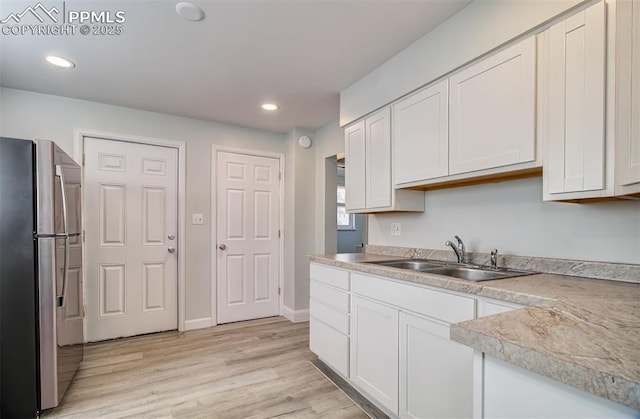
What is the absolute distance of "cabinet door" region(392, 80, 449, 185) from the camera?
188 centimetres

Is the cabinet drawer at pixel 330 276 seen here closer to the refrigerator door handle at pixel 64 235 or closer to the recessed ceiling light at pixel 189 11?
the refrigerator door handle at pixel 64 235

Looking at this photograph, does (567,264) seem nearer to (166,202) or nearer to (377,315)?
(377,315)

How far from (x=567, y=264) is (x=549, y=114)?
0.74 metres

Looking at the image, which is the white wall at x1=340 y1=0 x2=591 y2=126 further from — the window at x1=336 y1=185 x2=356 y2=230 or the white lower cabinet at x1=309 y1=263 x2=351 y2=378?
the window at x1=336 y1=185 x2=356 y2=230

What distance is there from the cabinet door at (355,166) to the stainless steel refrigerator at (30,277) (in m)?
2.09

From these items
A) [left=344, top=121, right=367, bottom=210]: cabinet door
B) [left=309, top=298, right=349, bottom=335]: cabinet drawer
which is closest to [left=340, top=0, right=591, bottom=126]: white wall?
[left=344, top=121, right=367, bottom=210]: cabinet door

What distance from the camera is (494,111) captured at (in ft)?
5.24

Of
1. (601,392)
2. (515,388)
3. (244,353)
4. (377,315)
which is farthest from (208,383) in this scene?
(601,392)

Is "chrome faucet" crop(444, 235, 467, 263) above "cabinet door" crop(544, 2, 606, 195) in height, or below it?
below

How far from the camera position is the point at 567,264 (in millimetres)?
1516

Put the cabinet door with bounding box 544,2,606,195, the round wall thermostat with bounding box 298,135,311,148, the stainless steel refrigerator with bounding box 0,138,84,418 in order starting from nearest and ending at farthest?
1. the cabinet door with bounding box 544,2,606,195
2. the stainless steel refrigerator with bounding box 0,138,84,418
3. the round wall thermostat with bounding box 298,135,311,148

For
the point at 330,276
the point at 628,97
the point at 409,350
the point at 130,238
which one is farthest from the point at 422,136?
the point at 130,238

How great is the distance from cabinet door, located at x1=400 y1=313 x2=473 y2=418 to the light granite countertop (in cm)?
40

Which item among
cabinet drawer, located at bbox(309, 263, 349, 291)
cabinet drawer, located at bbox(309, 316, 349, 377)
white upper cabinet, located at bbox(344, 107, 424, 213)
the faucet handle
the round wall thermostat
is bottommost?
cabinet drawer, located at bbox(309, 316, 349, 377)
